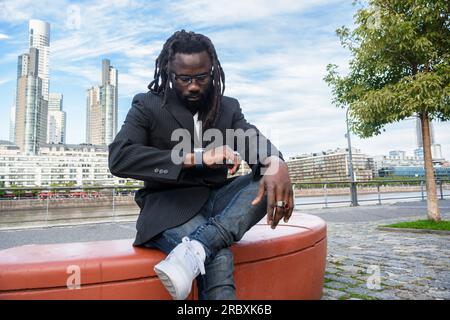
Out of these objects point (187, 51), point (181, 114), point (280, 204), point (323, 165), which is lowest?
point (280, 204)

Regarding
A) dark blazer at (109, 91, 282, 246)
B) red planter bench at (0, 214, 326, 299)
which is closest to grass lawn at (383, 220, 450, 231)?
red planter bench at (0, 214, 326, 299)

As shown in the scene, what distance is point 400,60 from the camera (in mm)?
7133

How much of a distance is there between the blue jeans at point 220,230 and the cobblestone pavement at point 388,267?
1504mm

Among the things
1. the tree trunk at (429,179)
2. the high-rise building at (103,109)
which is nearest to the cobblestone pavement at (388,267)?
the tree trunk at (429,179)

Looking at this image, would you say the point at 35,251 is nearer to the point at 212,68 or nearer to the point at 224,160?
the point at 224,160

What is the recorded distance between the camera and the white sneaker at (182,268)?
131 cm

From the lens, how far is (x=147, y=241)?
5.79 feet

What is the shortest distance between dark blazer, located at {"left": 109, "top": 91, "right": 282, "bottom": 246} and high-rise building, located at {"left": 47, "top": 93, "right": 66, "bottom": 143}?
18498 centimetres

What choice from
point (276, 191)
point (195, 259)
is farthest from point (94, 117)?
point (195, 259)

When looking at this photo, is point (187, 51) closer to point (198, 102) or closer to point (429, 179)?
point (198, 102)

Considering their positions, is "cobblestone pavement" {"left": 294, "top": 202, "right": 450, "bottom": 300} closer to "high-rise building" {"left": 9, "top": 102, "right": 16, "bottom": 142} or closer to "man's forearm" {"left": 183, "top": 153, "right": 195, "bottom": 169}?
"man's forearm" {"left": 183, "top": 153, "right": 195, "bottom": 169}

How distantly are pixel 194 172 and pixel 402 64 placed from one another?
22.9 feet
